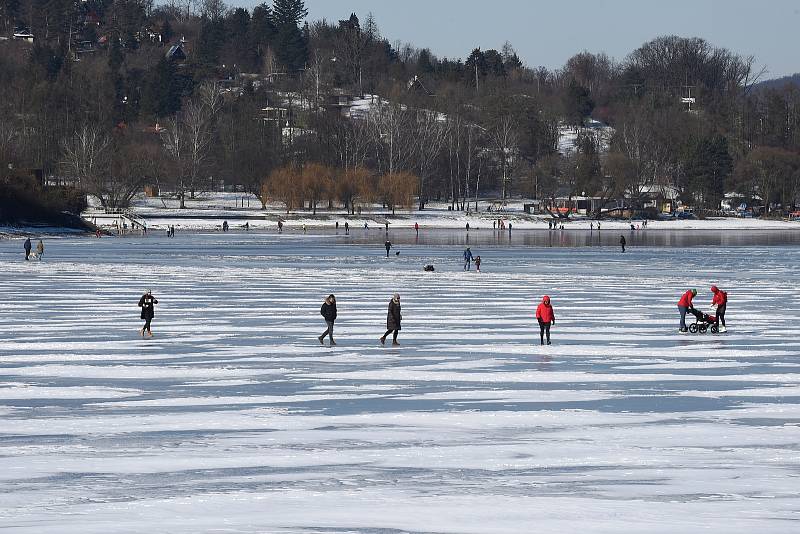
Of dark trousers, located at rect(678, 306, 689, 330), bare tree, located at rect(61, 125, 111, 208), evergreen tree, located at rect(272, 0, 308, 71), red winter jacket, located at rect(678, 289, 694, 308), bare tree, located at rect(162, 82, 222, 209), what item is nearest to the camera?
red winter jacket, located at rect(678, 289, 694, 308)

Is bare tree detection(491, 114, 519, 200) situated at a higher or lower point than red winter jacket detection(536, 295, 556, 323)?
higher

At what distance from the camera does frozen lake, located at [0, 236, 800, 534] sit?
10367 mm

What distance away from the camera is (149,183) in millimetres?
104000

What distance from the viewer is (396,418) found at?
14.0 metres

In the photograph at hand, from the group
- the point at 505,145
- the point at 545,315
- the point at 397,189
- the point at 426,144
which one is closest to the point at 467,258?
the point at 545,315

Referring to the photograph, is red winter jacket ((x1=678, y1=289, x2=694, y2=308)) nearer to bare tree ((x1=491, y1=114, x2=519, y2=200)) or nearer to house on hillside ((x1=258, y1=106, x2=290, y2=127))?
bare tree ((x1=491, y1=114, x2=519, y2=200))

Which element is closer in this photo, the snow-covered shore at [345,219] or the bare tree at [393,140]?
the snow-covered shore at [345,219]

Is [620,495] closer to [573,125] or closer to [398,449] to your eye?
[398,449]

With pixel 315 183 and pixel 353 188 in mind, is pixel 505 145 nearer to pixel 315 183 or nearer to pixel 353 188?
pixel 353 188

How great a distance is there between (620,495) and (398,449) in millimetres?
2573

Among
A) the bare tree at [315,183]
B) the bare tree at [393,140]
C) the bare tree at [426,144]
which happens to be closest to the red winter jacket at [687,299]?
the bare tree at [315,183]

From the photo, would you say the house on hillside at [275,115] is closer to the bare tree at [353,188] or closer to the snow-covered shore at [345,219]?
the snow-covered shore at [345,219]

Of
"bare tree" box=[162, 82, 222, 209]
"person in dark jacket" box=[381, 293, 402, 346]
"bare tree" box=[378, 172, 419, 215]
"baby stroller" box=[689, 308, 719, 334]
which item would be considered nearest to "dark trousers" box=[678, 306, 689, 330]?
"baby stroller" box=[689, 308, 719, 334]

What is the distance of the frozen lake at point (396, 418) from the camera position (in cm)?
1037
